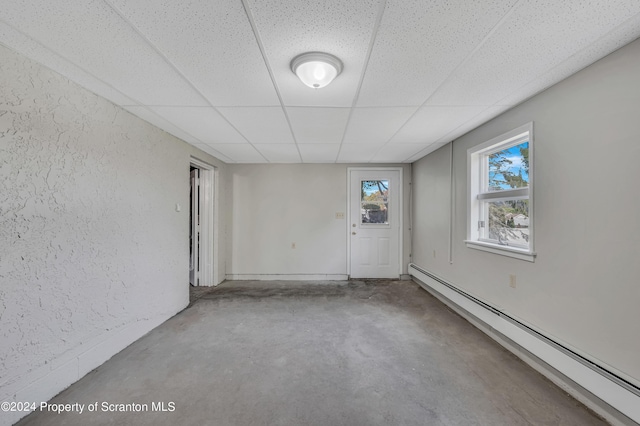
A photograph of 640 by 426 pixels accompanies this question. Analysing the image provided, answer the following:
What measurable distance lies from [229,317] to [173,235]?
1229 millimetres

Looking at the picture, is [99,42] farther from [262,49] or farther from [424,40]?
[424,40]

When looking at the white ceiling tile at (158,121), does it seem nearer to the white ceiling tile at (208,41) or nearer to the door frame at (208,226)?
the white ceiling tile at (208,41)

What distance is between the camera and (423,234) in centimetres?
424

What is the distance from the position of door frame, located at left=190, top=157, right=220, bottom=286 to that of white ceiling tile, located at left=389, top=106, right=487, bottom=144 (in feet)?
9.95

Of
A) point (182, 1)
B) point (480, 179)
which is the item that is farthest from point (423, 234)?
point (182, 1)

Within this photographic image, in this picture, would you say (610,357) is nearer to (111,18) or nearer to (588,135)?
(588,135)

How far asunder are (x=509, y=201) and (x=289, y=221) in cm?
340

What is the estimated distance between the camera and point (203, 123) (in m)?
2.59

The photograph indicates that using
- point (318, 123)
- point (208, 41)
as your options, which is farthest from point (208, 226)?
point (208, 41)

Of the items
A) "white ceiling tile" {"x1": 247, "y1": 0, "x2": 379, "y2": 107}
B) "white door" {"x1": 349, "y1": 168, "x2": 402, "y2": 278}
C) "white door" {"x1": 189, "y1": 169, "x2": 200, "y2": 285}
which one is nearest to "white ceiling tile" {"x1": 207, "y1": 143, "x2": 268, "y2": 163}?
"white door" {"x1": 189, "y1": 169, "x2": 200, "y2": 285}

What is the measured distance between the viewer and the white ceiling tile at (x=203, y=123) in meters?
2.26

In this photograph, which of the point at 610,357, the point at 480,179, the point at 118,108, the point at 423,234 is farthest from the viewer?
the point at 423,234

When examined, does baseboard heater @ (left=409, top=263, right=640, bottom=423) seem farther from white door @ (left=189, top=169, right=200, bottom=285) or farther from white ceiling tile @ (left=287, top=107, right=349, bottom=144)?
white door @ (left=189, top=169, right=200, bottom=285)

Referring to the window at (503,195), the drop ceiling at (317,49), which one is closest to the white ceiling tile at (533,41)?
the drop ceiling at (317,49)
